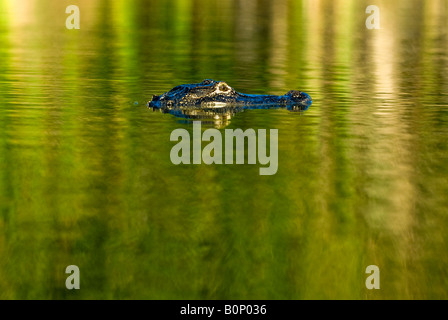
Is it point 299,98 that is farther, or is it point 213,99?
point 299,98

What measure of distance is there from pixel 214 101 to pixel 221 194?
34.1 ft

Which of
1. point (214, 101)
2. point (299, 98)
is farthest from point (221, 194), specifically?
point (299, 98)

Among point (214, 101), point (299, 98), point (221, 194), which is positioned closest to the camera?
point (221, 194)

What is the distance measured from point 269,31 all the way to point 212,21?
9921 millimetres

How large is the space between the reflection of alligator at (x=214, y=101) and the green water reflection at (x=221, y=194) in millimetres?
705

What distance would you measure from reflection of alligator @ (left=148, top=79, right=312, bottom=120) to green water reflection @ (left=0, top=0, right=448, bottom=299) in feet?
2.31

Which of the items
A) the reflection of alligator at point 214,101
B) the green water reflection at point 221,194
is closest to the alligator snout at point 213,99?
the reflection of alligator at point 214,101

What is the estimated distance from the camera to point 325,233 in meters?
15.2

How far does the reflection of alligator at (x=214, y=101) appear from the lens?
2702cm

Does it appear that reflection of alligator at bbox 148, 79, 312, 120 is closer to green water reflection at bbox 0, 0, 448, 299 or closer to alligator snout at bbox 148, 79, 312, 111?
alligator snout at bbox 148, 79, 312, 111

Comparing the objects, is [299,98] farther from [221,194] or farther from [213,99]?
[221,194]

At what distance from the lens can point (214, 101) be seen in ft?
90.1

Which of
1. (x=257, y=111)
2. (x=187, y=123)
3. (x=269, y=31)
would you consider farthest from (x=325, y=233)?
(x=269, y=31)

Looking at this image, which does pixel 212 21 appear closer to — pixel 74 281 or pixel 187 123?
pixel 187 123
